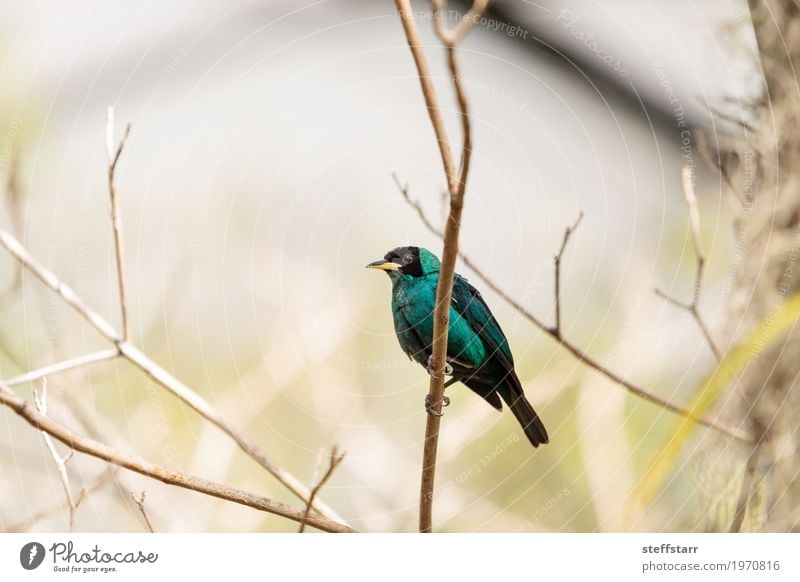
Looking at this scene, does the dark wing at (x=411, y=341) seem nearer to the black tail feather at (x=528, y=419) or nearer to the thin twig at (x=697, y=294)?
the black tail feather at (x=528, y=419)

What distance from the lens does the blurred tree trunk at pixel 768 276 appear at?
2.43 m

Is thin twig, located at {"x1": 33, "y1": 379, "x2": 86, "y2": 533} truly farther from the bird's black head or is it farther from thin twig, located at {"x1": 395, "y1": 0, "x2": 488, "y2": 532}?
the bird's black head

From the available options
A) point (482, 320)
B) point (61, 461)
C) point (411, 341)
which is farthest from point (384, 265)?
point (61, 461)

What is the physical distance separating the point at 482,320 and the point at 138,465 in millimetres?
1438

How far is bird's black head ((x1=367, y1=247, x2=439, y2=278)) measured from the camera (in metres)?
3.07

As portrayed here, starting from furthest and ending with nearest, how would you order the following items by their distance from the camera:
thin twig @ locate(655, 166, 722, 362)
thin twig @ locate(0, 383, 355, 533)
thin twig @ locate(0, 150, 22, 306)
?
thin twig @ locate(0, 150, 22, 306) < thin twig @ locate(655, 166, 722, 362) < thin twig @ locate(0, 383, 355, 533)

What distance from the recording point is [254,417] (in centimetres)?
325

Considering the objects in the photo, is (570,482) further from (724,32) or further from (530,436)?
(724,32)

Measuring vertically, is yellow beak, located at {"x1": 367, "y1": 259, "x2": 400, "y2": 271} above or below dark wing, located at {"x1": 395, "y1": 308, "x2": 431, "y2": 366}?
above

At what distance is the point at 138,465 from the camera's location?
81.0 inches

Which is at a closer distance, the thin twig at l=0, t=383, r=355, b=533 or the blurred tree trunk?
the thin twig at l=0, t=383, r=355, b=533

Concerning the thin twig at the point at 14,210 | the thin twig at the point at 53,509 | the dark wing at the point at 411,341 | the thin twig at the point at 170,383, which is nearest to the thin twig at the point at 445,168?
the thin twig at the point at 170,383

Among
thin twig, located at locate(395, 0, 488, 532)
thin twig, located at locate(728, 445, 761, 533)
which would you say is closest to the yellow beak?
thin twig, located at locate(395, 0, 488, 532)

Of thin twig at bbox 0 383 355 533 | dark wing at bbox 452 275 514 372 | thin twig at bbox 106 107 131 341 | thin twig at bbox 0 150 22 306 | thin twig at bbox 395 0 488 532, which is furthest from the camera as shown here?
dark wing at bbox 452 275 514 372
